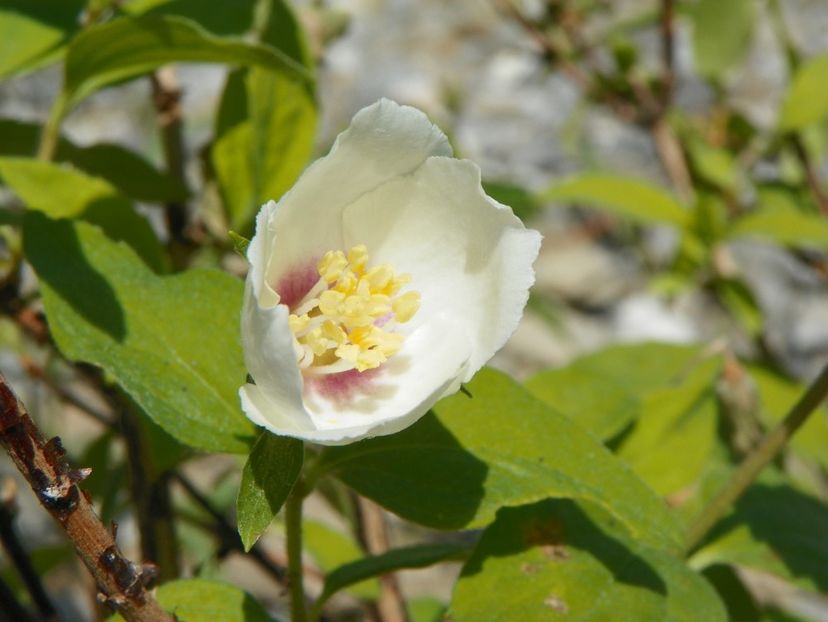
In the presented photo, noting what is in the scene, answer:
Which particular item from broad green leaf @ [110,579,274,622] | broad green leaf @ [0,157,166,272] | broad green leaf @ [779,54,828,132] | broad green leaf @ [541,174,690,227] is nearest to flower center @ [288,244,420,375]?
broad green leaf @ [110,579,274,622]

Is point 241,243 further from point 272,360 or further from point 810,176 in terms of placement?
point 810,176

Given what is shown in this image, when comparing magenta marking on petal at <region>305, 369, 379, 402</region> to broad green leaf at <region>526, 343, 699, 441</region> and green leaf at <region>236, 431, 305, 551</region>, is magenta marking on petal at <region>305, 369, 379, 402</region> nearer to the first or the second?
green leaf at <region>236, 431, 305, 551</region>

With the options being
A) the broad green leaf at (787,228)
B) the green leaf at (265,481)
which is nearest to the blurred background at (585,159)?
the broad green leaf at (787,228)

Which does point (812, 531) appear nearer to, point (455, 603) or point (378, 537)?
point (455, 603)

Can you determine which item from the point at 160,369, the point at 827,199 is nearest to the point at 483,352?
the point at 160,369

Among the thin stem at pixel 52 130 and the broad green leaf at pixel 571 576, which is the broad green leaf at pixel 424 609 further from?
the thin stem at pixel 52 130
